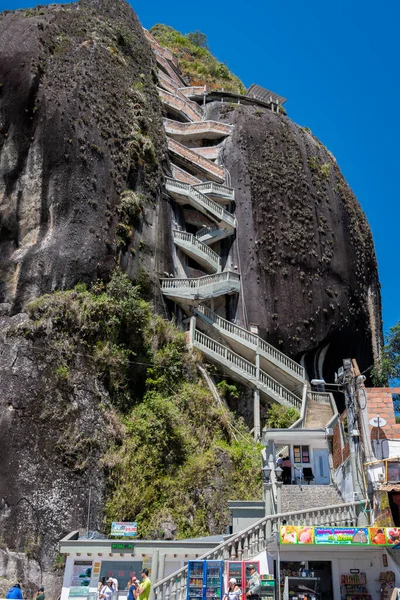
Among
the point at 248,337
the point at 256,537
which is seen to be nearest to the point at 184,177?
the point at 248,337

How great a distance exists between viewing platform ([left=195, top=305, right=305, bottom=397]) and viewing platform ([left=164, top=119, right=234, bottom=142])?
1542 cm

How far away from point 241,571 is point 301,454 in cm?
1166

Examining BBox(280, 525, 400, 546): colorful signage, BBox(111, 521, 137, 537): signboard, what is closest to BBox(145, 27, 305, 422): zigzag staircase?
BBox(111, 521, 137, 537): signboard

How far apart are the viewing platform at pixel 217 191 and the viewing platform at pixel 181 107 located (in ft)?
31.2

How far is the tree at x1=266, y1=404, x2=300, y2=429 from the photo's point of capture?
27328mm

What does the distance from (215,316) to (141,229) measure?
5.77 meters

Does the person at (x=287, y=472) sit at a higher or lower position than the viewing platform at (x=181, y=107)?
lower

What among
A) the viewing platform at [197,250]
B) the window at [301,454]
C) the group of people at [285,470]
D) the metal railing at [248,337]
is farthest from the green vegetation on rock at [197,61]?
the group of people at [285,470]

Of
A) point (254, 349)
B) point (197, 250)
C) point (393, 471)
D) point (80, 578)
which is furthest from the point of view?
point (197, 250)

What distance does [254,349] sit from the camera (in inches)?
1180

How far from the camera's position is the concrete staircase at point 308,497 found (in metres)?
18.3

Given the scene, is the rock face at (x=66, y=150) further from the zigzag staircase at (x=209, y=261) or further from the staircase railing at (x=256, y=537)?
the staircase railing at (x=256, y=537)

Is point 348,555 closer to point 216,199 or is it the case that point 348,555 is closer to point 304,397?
point 304,397

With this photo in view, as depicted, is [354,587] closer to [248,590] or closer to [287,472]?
[248,590]
